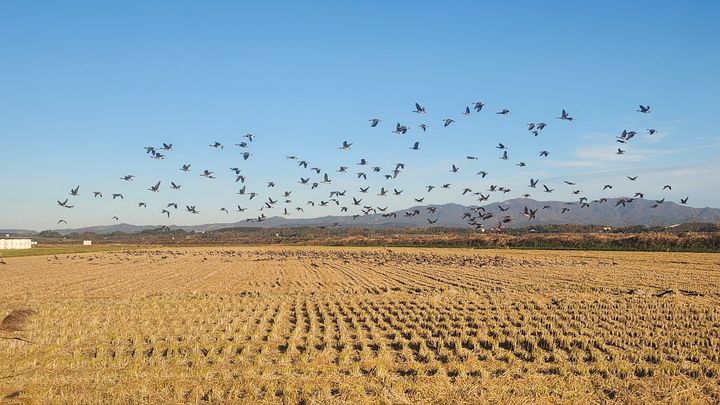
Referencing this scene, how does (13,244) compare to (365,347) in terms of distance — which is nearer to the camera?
(365,347)

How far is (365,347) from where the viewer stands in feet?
42.4

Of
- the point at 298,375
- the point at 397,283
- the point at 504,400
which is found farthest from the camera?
the point at 397,283

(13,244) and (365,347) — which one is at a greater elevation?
(13,244)

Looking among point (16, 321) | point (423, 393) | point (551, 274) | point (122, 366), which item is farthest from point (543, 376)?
point (551, 274)

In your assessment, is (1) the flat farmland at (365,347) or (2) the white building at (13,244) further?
(2) the white building at (13,244)

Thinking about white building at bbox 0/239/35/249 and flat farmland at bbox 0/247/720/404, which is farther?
white building at bbox 0/239/35/249

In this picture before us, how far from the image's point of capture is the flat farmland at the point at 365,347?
9594 mm

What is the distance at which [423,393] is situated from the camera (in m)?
9.45

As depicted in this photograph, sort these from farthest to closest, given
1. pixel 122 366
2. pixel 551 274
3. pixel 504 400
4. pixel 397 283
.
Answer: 1. pixel 551 274
2. pixel 397 283
3. pixel 122 366
4. pixel 504 400

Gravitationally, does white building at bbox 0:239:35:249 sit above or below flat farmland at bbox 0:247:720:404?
above

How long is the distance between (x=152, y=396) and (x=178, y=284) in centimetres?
2243

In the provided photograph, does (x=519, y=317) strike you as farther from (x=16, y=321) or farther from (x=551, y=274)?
(x=551, y=274)

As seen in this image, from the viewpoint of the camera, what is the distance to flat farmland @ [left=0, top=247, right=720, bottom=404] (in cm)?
959

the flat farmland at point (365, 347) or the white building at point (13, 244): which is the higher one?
the white building at point (13, 244)
